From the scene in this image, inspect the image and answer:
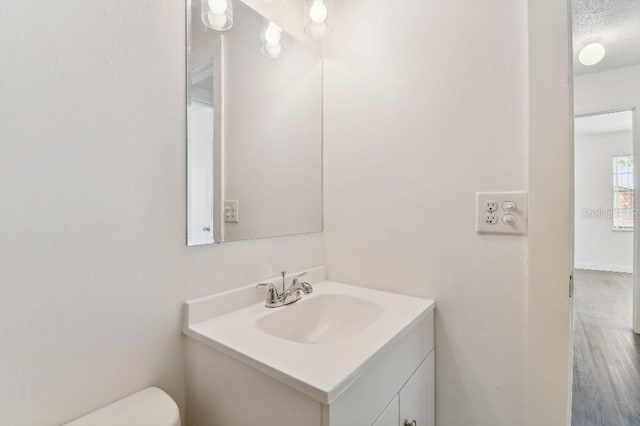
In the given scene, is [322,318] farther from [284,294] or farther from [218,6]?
[218,6]

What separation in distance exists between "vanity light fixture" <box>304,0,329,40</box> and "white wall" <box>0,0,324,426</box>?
20.9 inches

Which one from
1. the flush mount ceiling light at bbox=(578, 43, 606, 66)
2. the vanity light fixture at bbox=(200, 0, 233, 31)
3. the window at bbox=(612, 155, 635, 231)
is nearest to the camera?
the vanity light fixture at bbox=(200, 0, 233, 31)

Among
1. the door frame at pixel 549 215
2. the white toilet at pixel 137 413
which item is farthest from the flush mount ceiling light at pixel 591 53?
the white toilet at pixel 137 413

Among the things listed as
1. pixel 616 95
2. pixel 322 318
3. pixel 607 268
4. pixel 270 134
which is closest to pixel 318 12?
pixel 270 134

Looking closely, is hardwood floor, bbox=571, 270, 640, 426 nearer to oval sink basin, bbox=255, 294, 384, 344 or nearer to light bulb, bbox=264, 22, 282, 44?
oval sink basin, bbox=255, 294, 384, 344

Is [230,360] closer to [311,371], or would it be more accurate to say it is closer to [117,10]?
[311,371]

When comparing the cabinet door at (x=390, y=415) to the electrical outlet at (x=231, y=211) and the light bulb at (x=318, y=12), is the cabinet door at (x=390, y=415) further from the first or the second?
the light bulb at (x=318, y=12)

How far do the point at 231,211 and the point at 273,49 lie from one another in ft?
2.31

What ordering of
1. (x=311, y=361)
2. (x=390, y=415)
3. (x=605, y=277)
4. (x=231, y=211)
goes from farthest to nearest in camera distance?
1. (x=605, y=277)
2. (x=231, y=211)
3. (x=390, y=415)
4. (x=311, y=361)

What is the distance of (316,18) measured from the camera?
121 cm

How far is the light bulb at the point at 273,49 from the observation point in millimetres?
1201

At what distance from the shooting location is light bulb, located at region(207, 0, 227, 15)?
0.97m

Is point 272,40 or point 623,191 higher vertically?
point 272,40

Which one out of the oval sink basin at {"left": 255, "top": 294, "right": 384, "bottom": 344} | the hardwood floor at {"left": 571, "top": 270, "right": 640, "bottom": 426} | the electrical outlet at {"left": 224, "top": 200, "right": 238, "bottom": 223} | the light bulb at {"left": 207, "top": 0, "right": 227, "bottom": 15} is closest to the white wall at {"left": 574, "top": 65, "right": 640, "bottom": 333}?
the hardwood floor at {"left": 571, "top": 270, "right": 640, "bottom": 426}
